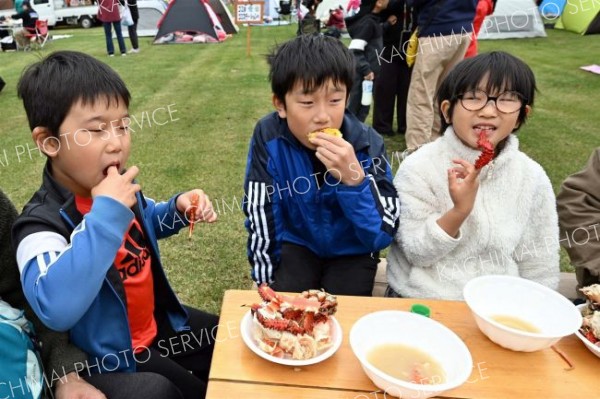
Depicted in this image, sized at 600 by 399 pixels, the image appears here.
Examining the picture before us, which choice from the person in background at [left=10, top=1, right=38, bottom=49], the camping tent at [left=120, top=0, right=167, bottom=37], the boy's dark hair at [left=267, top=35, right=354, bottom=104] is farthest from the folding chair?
the boy's dark hair at [left=267, top=35, right=354, bottom=104]

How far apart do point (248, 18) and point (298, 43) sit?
10.4 metres

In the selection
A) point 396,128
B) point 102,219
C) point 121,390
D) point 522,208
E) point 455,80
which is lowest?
point 396,128

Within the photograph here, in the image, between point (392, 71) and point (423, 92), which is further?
point (392, 71)

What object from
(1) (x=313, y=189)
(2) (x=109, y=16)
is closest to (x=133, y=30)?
(2) (x=109, y=16)

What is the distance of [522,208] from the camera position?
6.30 ft

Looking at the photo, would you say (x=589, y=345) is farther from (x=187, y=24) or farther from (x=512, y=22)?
(x=187, y=24)

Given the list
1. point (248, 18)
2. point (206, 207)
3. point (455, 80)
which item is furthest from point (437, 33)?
point (248, 18)

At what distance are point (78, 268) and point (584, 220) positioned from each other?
6.47 ft

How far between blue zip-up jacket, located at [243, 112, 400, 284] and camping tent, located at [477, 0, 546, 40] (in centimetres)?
1279

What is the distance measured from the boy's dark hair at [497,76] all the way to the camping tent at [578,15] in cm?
1299

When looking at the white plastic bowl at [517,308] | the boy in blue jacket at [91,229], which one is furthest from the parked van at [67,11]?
the white plastic bowl at [517,308]

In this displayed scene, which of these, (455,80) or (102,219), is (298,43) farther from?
(102,219)

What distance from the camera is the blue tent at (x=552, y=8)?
1431 centimetres

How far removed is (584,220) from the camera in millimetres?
1996
